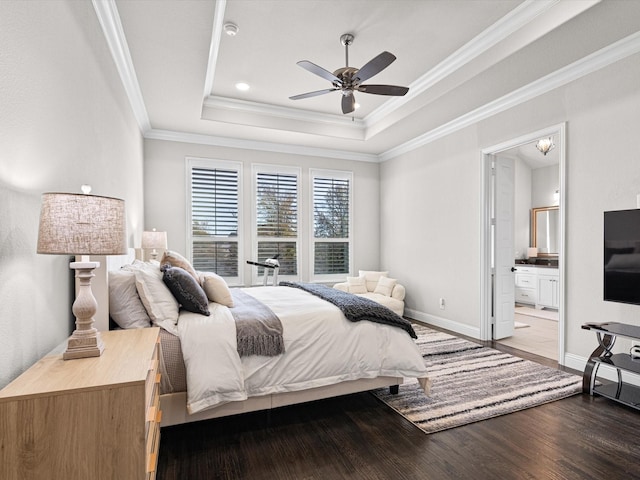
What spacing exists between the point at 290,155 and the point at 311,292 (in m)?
3.34

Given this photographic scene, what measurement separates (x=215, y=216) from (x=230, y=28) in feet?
9.92

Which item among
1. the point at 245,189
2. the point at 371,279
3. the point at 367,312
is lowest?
the point at 371,279

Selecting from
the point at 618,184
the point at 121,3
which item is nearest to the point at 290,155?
the point at 121,3

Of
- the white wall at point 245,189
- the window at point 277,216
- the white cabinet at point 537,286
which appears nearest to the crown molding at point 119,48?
the white wall at point 245,189

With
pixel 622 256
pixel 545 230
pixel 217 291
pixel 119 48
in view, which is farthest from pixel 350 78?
pixel 545 230

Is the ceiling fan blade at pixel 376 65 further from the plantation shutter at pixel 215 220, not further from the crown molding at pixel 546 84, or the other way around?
the plantation shutter at pixel 215 220

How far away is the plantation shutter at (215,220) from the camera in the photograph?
5.43m

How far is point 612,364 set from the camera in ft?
8.77

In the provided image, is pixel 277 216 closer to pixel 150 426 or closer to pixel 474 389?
pixel 474 389

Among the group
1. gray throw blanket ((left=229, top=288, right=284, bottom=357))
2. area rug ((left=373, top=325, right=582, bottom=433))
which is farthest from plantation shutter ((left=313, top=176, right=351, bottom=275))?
gray throw blanket ((left=229, top=288, right=284, bottom=357))

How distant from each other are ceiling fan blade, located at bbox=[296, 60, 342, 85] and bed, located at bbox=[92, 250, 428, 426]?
1.93 meters

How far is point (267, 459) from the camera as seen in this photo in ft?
6.64

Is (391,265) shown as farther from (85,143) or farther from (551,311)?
(85,143)

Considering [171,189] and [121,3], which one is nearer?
[121,3]
